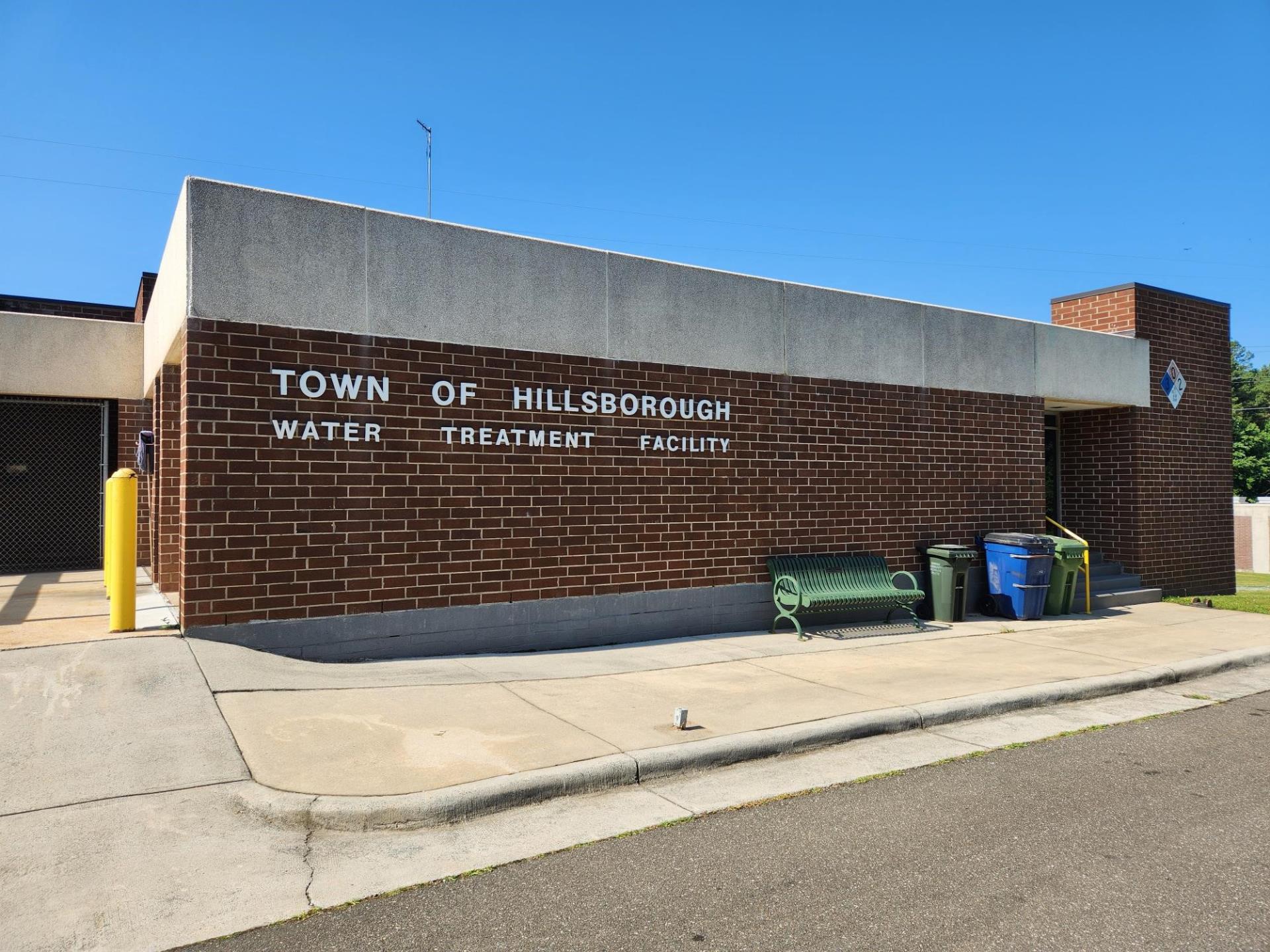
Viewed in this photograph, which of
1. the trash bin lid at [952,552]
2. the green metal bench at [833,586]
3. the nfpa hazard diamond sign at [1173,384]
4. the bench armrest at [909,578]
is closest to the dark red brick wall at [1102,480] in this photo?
the nfpa hazard diamond sign at [1173,384]

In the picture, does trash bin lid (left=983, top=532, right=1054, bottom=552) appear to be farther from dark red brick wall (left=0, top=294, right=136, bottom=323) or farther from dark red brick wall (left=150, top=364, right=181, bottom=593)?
dark red brick wall (left=0, top=294, right=136, bottom=323)

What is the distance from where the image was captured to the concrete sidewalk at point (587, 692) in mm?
5578

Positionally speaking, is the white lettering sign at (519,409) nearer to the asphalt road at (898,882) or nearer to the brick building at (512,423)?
the brick building at (512,423)

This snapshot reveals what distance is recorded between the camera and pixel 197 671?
687 cm

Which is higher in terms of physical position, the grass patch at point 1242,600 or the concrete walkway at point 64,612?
the concrete walkway at point 64,612

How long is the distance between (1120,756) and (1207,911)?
253cm

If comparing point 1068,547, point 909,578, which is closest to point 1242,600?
point 1068,547

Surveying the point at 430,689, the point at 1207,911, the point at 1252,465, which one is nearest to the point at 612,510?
the point at 430,689

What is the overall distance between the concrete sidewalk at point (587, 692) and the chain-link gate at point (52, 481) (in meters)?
8.01

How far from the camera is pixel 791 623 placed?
11305 millimetres

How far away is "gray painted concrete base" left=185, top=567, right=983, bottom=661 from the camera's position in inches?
321

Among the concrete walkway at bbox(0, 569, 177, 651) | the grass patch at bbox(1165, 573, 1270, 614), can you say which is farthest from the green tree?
the concrete walkway at bbox(0, 569, 177, 651)

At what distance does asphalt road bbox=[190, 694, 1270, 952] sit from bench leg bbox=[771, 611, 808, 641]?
4865 mm

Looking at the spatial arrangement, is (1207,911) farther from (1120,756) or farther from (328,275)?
(328,275)
